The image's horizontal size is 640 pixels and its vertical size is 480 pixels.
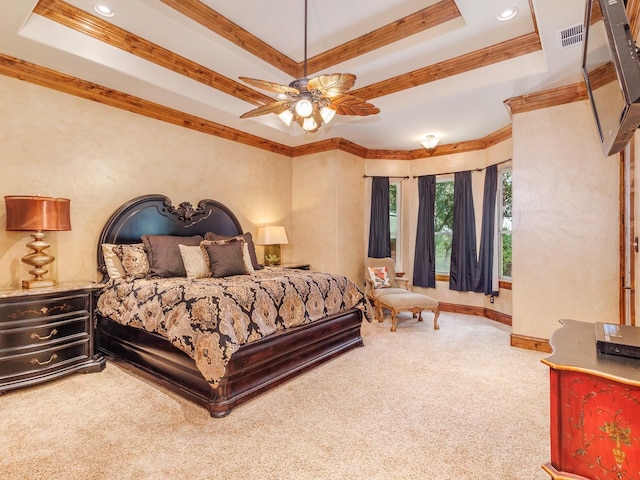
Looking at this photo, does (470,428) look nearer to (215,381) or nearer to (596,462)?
(596,462)

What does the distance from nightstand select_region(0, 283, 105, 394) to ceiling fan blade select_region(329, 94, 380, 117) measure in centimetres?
→ 275

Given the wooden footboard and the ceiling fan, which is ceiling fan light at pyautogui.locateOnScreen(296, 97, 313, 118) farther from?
the wooden footboard

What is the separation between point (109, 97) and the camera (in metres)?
3.61

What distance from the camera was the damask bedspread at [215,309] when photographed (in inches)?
93.1

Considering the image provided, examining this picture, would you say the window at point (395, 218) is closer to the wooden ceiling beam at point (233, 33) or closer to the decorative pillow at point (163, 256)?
the wooden ceiling beam at point (233, 33)

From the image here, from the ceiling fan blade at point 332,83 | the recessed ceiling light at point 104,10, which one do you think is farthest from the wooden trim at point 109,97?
the ceiling fan blade at point 332,83

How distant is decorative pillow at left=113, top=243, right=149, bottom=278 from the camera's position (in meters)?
3.46

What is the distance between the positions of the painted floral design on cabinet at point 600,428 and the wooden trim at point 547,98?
11.5ft

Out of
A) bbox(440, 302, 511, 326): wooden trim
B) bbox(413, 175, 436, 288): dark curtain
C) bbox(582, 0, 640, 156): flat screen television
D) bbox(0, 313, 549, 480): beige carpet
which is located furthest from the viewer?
bbox(413, 175, 436, 288): dark curtain

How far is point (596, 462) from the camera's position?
1143 millimetres

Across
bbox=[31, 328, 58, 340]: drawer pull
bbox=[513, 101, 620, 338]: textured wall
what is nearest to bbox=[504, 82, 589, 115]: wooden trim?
bbox=[513, 101, 620, 338]: textured wall

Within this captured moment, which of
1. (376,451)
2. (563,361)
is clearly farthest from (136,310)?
(563,361)

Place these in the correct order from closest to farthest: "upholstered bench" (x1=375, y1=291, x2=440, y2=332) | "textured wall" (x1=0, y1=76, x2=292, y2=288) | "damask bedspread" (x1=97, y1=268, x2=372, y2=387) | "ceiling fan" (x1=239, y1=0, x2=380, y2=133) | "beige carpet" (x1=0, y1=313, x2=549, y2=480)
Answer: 1. "beige carpet" (x1=0, y1=313, x2=549, y2=480)
2. "damask bedspread" (x1=97, y1=268, x2=372, y2=387)
3. "ceiling fan" (x1=239, y1=0, x2=380, y2=133)
4. "textured wall" (x1=0, y1=76, x2=292, y2=288)
5. "upholstered bench" (x1=375, y1=291, x2=440, y2=332)

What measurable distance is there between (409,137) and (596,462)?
15.5 ft
